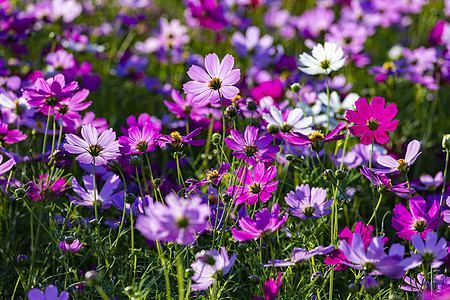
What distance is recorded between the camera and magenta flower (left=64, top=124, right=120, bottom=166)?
104 centimetres

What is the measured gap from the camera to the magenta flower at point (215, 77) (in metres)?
1.07

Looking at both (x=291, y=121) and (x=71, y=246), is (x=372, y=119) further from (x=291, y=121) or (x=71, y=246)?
(x=71, y=246)

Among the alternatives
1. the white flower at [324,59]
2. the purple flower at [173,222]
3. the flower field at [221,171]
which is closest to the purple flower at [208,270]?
the flower field at [221,171]

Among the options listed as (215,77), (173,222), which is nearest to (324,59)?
(215,77)

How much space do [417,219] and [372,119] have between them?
21 centimetres

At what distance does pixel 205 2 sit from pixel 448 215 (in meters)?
1.65

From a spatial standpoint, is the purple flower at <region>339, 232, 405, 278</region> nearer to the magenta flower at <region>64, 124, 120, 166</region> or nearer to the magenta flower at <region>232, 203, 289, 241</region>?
the magenta flower at <region>232, 203, 289, 241</region>

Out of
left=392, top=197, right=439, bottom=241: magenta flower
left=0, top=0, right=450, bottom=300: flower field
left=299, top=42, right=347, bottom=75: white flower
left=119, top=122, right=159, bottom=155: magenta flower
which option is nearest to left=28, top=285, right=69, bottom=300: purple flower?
left=0, top=0, right=450, bottom=300: flower field

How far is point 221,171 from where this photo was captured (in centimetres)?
107

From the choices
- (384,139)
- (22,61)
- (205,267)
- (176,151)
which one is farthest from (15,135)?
(22,61)

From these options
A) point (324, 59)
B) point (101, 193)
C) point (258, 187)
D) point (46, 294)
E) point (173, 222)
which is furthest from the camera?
point (324, 59)

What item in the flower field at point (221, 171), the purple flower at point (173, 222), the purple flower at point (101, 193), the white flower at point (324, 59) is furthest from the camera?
the white flower at point (324, 59)

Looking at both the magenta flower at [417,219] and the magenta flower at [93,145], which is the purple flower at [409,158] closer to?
the magenta flower at [417,219]

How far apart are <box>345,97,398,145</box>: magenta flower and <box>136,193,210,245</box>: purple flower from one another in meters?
0.44
